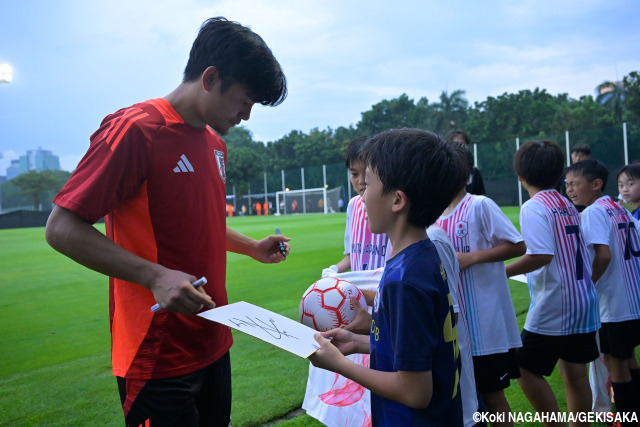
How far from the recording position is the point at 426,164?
67.1 inches

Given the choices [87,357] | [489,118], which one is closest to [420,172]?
[87,357]

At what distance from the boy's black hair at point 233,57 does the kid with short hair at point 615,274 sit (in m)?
2.83

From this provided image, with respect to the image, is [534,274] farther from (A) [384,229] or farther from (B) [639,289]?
(A) [384,229]

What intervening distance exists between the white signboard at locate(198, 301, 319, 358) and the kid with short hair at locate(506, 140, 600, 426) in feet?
6.65

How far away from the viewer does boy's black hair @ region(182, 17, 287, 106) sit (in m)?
2.12

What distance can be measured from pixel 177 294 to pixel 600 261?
328cm

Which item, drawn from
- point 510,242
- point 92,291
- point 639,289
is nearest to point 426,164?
point 510,242

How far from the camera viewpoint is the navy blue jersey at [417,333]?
4.99 feet

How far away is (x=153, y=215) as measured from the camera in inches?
78.3

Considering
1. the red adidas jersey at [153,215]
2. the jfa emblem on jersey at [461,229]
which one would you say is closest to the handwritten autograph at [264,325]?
the red adidas jersey at [153,215]

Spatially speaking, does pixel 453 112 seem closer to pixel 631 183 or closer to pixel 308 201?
pixel 308 201

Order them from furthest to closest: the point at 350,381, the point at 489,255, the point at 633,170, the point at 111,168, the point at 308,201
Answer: the point at 308,201, the point at 633,170, the point at 350,381, the point at 489,255, the point at 111,168

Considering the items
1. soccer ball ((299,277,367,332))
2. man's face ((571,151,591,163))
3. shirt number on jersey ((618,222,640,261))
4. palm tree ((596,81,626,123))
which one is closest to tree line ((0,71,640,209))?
palm tree ((596,81,626,123))

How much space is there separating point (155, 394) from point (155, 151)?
1011 millimetres
